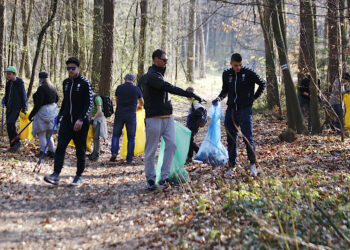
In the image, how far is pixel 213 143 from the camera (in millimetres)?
6941

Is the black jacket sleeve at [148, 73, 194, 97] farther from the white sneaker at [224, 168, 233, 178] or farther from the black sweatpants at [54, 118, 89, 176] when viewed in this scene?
the white sneaker at [224, 168, 233, 178]

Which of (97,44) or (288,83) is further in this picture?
(97,44)

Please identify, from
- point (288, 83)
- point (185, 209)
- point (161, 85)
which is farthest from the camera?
point (288, 83)

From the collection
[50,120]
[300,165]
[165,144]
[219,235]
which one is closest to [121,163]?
[50,120]

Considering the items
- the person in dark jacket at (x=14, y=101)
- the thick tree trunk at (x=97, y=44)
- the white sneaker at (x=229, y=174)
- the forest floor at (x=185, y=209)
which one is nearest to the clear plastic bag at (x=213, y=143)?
the forest floor at (x=185, y=209)

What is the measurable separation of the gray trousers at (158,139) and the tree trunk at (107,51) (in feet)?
27.0

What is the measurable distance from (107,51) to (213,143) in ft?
26.4

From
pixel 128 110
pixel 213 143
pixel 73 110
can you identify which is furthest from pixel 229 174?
pixel 128 110

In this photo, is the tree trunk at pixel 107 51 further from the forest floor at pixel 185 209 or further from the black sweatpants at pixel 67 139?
the black sweatpants at pixel 67 139

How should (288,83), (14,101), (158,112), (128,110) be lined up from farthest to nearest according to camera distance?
(288,83) → (14,101) → (128,110) → (158,112)

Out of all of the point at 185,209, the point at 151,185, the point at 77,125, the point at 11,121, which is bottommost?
the point at 185,209

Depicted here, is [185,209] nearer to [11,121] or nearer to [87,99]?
[87,99]

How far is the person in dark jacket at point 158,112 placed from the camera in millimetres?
5352

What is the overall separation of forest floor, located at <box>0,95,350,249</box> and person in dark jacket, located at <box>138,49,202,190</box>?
450 millimetres
